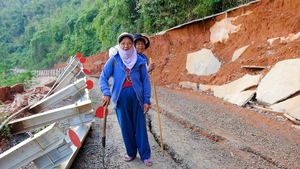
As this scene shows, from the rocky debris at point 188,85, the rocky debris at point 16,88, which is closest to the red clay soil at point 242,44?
the rocky debris at point 188,85

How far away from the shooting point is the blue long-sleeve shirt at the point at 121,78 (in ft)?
7.86

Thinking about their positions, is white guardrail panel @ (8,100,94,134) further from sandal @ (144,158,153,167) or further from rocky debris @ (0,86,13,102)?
rocky debris @ (0,86,13,102)

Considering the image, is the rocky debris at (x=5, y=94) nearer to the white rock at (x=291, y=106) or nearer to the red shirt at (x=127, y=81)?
the red shirt at (x=127, y=81)

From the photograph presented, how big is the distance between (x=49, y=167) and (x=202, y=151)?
2.12 m

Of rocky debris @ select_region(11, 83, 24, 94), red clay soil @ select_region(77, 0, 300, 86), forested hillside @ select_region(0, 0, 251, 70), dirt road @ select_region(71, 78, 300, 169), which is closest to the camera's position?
dirt road @ select_region(71, 78, 300, 169)

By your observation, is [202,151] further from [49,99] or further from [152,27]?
[152,27]

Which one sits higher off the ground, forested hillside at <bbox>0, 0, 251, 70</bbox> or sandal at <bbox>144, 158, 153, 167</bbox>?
forested hillside at <bbox>0, 0, 251, 70</bbox>

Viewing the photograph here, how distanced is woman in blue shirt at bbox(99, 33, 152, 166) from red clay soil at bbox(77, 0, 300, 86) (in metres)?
4.73

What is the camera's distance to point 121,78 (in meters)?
2.39

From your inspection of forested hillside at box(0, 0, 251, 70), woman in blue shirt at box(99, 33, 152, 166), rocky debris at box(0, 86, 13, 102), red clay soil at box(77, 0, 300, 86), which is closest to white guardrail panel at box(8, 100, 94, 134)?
woman in blue shirt at box(99, 33, 152, 166)

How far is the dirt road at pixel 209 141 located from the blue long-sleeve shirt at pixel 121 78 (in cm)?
90

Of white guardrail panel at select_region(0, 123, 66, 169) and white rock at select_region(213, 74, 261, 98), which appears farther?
white rock at select_region(213, 74, 261, 98)

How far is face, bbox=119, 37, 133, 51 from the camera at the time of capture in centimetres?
234

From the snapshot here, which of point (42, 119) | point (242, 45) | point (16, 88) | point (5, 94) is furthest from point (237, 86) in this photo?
point (16, 88)
